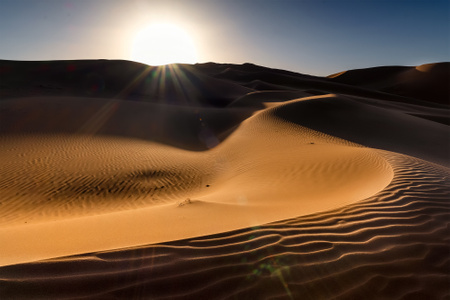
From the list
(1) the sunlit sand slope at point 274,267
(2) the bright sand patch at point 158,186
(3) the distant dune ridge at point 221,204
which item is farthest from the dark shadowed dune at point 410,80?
(1) the sunlit sand slope at point 274,267

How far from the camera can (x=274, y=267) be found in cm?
253

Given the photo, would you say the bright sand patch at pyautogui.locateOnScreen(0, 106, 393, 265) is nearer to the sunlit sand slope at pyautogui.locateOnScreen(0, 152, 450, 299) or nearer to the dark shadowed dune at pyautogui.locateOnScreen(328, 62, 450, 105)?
the sunlit sand slope at pyautogui.locateOnScreen(0, 152, 450, 299)

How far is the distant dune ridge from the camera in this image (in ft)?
7.70

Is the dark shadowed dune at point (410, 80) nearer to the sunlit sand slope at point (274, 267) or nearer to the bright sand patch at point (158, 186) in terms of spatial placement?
the bright sand patch at point (158, 186)

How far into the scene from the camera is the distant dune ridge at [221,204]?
7.70 ft

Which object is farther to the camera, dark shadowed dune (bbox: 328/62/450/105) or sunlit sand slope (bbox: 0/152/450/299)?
dark shadowed dune (bbox: 328/62/450/105)

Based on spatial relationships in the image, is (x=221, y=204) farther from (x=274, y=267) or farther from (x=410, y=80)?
(x=410, y=80)

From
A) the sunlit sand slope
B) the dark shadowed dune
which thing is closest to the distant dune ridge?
the sunlit sand slope

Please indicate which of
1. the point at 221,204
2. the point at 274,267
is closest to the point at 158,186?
the point at 221,204

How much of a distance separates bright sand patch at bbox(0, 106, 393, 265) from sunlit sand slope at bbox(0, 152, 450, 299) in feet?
1.40

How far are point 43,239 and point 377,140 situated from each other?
13637 millimetres

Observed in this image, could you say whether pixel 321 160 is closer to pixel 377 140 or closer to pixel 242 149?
pixel 242 149

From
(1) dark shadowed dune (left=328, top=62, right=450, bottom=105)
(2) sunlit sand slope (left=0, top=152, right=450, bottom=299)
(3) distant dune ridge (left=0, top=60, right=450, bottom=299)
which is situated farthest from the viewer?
(1) dark shadowed dune (left=328, top=62, right=450, bottom=105)

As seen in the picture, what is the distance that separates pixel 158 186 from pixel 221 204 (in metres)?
3.86
